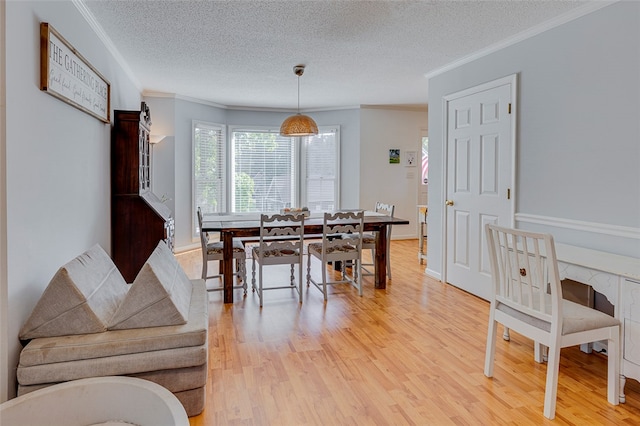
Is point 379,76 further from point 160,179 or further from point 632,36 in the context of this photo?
point 160,179

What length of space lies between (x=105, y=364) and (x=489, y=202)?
3421 mm

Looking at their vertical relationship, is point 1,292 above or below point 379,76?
below

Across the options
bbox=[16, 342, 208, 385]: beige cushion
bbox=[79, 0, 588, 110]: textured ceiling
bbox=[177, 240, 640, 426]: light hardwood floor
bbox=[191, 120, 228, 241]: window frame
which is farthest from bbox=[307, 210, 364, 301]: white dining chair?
bbox=[191, 120, 228, 241]: window frame

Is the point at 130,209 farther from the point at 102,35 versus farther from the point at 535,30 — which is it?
the point at 535,30

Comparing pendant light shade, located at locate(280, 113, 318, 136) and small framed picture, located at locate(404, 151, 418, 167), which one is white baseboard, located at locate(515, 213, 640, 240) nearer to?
pendant light shade, located at locate(280, 113, 318, 136)

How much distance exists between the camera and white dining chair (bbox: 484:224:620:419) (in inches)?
79.5

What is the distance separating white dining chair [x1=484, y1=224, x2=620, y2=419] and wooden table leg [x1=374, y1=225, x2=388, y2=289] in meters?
1.92

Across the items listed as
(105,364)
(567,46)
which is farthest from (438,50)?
(105,364)

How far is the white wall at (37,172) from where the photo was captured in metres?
1.84

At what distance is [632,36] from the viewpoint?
104 inches

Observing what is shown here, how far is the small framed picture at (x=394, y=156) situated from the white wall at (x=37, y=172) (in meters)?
5.24

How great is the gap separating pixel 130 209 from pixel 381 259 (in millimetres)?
2580

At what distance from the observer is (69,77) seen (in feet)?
8.49

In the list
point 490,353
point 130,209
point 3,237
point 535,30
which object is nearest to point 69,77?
point 3,237
